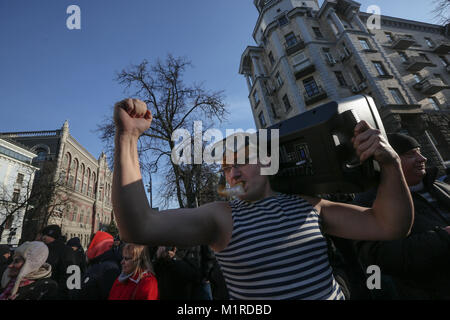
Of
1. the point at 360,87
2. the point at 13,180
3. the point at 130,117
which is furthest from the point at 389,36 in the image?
the point at 13,180

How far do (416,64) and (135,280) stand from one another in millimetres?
25221

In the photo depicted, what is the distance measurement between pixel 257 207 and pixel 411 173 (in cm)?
191

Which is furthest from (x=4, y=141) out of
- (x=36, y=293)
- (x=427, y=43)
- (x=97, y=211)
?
(x=427, y=43)

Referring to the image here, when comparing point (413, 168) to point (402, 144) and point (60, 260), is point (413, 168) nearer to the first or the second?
point (402, 144)

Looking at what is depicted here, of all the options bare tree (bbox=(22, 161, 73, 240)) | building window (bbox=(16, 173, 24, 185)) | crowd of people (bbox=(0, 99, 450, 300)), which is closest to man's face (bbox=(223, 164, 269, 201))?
crowd of people (bbox=(0, 99, 450, 300))

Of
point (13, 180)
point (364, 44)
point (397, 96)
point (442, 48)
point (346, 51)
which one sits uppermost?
point (442, 48)

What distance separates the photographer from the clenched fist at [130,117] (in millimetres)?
939

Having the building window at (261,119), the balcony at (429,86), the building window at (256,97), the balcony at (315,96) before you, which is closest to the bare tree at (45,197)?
the building window at (261,119)

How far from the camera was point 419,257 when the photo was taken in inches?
56.9

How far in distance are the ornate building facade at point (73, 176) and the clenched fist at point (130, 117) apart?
26.1m

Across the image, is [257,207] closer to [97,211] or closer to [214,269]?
[214,269]

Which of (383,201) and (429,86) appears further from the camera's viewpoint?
(429,86)

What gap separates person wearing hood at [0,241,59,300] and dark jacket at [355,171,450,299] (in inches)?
142

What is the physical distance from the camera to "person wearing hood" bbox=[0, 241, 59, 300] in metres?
2.37
